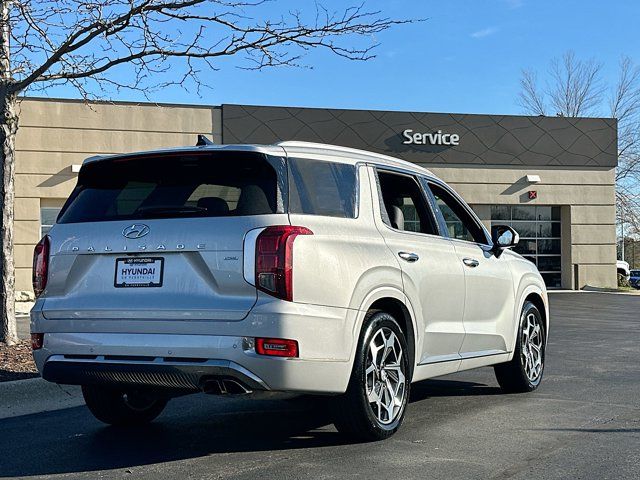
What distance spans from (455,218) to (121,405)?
3.23 m

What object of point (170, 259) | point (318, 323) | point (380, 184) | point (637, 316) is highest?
point (380, 184)

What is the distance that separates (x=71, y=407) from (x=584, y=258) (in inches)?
1144

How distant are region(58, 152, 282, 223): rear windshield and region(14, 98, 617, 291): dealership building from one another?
2212cm

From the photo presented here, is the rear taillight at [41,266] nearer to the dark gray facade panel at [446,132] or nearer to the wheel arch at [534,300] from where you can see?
the wheel arch at [534,300]

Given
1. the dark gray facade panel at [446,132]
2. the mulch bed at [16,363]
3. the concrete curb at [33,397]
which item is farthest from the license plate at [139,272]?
the dark gray facade panel at [446,132]

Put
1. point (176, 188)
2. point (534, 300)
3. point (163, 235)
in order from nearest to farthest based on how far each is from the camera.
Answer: point (163, 235), point (176, 188), point (534, 300)

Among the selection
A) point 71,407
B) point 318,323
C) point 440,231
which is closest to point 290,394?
point 318,323

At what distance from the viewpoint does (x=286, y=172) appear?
5582 millimetres

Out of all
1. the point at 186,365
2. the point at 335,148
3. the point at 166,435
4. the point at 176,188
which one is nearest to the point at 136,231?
the point at 176,188

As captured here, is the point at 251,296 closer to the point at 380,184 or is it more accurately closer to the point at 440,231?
the point at 380,184

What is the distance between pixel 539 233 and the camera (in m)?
34.5

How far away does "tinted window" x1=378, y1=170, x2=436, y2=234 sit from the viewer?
6.56 metres

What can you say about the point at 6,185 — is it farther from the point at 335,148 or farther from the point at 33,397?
the point at 335,148

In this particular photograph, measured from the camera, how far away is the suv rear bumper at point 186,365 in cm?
518
